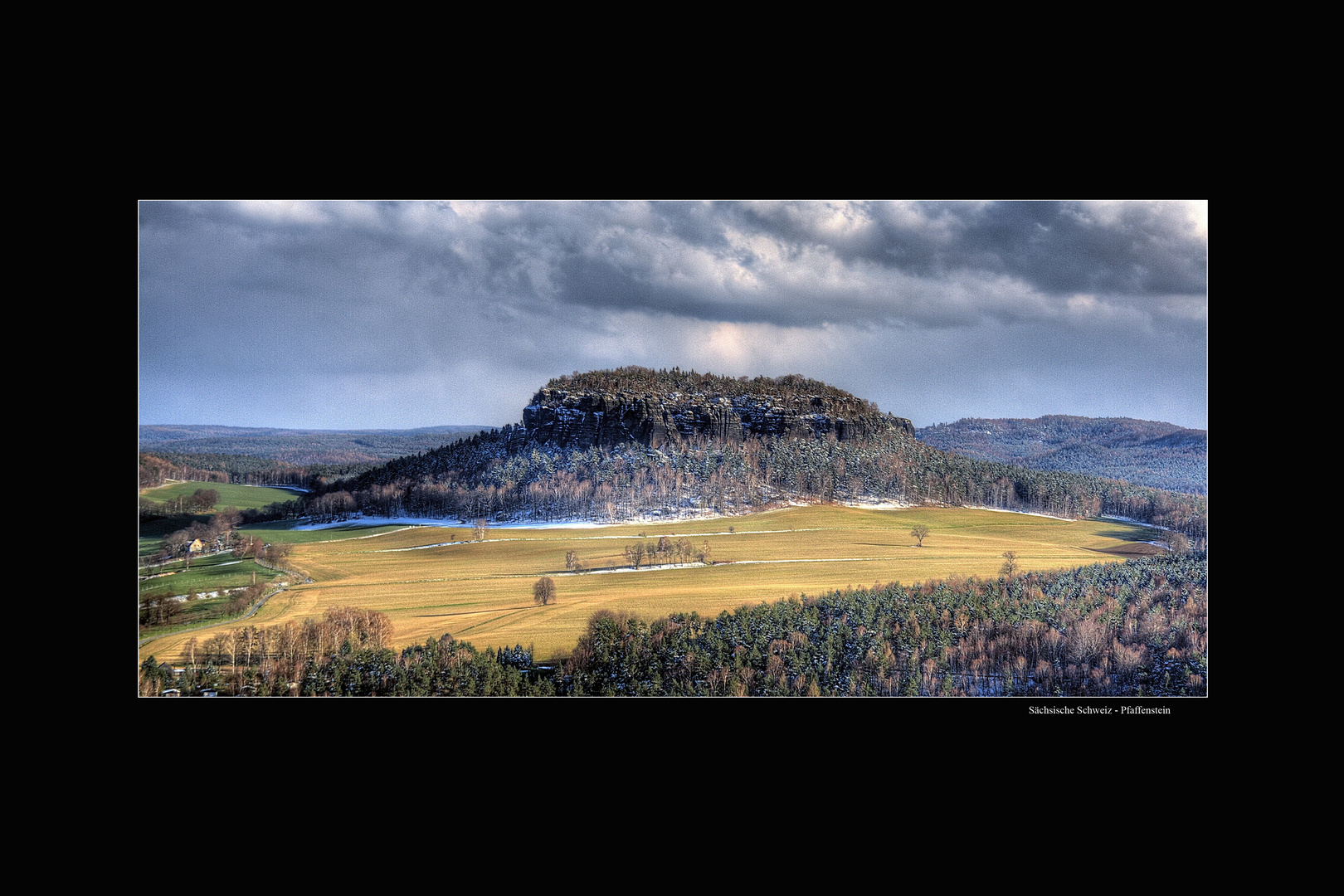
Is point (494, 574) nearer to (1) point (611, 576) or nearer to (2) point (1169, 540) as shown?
(1) point (611, 576)

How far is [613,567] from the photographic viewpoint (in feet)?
27.2

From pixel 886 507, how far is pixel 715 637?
14.5 feet

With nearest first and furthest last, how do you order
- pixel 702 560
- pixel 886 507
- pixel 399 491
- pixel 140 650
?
pixel 140 650 → pixel 702 560 → pixel 399 491 → pixel 886 507

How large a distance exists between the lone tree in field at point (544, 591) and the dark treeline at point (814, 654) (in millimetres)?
844

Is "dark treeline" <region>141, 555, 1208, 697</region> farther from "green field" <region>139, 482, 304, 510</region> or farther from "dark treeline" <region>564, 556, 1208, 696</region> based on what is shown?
"green field" <region>139, 482, 304, 510</region>

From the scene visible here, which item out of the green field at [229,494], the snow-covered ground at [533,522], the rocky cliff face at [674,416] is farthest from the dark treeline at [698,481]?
the green field at [229,494]

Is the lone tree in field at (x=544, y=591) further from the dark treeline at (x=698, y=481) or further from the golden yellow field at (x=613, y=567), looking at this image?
the dark treeline at (x=698, y=481)

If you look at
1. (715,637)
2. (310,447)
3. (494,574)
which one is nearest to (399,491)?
(310,447)

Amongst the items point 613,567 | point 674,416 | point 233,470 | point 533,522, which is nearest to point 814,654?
point 613,567

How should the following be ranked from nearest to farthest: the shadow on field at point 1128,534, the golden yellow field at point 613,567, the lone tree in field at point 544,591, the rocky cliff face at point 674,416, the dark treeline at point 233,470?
the dark treeline at point 233,470 → the golden yellow field at point 613,567 → the lone tree in field at point 544,591 → the shadow on field at point 1128,534 → the rocky cliff face at point 674,416

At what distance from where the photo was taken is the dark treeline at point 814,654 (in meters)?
6.77

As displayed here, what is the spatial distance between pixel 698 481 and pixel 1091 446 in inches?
248

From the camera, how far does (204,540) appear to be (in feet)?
24.8

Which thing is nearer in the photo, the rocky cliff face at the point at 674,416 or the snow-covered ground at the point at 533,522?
the snow-covered ground at the point at 533,522
